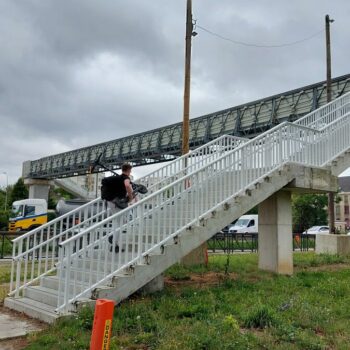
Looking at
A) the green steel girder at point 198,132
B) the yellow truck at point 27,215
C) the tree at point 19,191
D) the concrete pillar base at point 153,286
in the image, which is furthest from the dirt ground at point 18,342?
the tree at point 19,191

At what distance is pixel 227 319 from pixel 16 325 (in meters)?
3.14

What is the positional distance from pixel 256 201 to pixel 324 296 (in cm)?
241

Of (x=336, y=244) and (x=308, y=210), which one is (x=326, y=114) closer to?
(x=336, y=244)

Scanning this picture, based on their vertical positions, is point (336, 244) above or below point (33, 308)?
above

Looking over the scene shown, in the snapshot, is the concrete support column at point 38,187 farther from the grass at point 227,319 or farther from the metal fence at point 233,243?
the grass at point 227,319

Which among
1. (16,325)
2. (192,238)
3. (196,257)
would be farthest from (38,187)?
(16,325)

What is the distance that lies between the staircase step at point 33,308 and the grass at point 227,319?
467 mm

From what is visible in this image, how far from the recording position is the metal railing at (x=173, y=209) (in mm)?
6535

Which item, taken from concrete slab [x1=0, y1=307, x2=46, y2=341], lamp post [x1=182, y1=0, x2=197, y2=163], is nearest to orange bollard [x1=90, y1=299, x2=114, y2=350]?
concrete slab [x1=0, y1=307, x2=46, y2=341]

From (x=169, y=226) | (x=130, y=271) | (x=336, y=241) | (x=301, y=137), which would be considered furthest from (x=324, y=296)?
(x=336, y=241)

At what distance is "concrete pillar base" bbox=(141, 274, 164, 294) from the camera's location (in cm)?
776

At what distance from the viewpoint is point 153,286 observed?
789 cm

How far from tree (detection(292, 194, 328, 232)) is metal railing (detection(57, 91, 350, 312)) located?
44.9 metres

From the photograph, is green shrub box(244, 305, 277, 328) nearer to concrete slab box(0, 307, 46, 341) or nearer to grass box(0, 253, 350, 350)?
grass box(0, 253, 350, 350)
